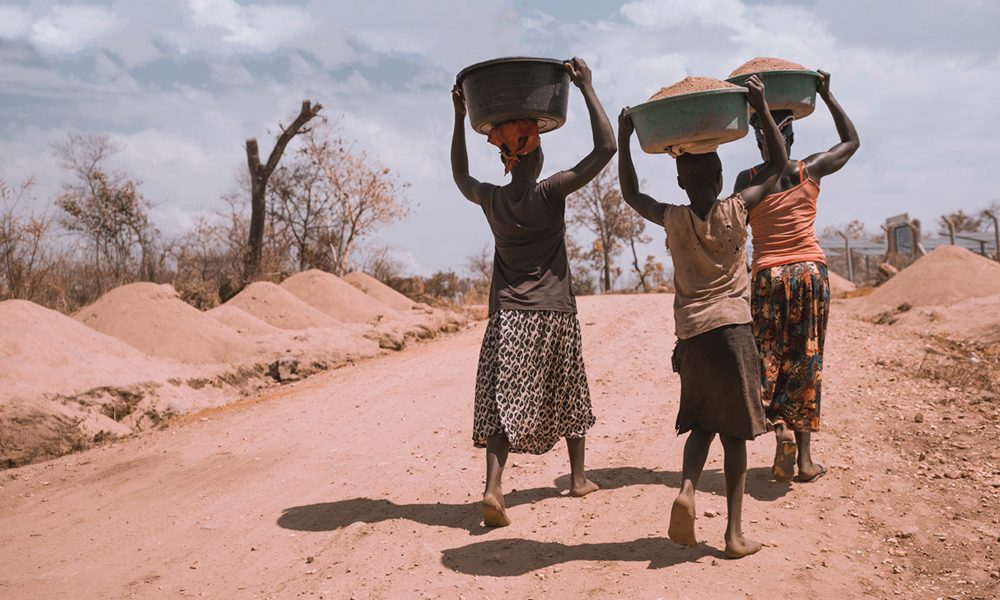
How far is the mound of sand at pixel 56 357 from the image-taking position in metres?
7.23

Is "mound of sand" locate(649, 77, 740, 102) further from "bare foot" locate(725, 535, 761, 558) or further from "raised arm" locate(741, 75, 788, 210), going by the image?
"bare foot" locate(725, 535, 761, 558)

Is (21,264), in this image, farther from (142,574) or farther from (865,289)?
(865,289)

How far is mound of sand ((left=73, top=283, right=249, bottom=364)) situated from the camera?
9.47 metres

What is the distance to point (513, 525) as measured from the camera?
394 centimetres

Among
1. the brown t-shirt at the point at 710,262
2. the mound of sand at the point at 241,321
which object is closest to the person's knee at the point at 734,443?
the brown t-shirt at the point at 710,262

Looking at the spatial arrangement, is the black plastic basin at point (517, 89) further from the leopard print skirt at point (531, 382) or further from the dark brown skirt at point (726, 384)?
the dark brown skirt at point (726, 384)

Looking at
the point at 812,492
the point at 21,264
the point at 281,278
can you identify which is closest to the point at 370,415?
the point at 812,492

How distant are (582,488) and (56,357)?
18.9ft

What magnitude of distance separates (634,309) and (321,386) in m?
4.78

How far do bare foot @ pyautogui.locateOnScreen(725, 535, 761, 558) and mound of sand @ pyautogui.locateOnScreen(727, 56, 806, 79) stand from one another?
210 cm

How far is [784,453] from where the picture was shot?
4.26 m

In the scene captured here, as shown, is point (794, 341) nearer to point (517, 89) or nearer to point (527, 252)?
point (527, 252)

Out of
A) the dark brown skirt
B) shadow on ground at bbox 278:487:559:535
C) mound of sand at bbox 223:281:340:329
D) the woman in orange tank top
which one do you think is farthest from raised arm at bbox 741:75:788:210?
mound of sand at bbox 223:281:340:329

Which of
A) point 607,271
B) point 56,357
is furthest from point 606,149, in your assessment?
point 607,271
